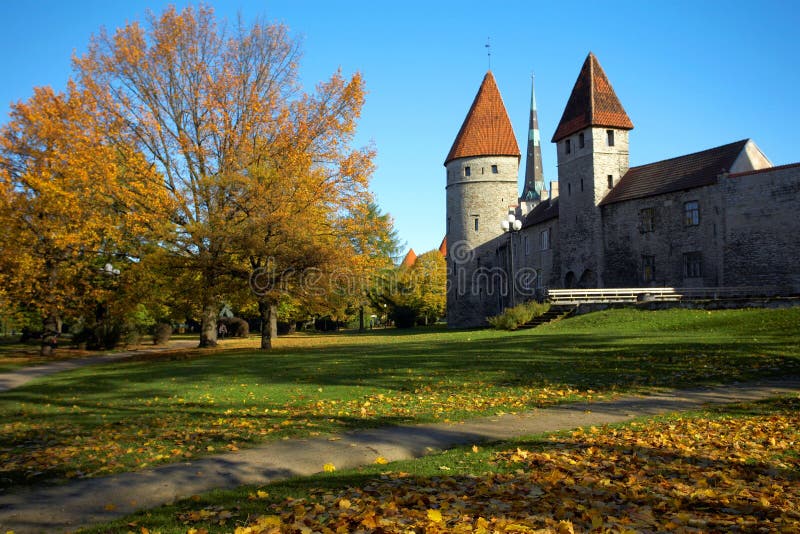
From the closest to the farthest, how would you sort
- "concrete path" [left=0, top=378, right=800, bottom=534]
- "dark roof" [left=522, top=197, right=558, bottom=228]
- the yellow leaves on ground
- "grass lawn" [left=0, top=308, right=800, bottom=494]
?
the yellow leaves on ground < "concrete path" [left=0, top=378, right=800, bottom=534] < "grass lawn" [left=0, top=308, right=800, bottom=494] < "dark roof" [left=522, top=197, right=558, bottom=228]

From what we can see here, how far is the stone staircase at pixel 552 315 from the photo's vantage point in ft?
108

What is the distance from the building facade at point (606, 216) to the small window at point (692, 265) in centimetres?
6

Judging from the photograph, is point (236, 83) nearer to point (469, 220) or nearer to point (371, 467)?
point (371, 467)

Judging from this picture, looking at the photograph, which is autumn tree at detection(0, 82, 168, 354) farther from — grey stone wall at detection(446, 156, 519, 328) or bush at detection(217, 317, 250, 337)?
grey stone wall at detection(446, 156, 519, 328)

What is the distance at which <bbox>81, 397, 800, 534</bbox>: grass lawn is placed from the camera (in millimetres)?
4422

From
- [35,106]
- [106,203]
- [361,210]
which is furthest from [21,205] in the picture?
[361,210]

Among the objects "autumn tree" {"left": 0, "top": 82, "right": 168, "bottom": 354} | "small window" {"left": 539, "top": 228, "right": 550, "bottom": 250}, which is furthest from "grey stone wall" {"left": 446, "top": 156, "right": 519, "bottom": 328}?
"autumn tree" {"left": 0, "top": 82, "right": 168, "bottom": 354}

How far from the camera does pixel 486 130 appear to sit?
2119 inches

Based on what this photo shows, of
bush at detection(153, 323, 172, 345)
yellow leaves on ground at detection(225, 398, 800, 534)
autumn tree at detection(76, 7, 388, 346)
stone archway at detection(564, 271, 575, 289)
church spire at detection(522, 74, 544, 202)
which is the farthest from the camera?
church spire at detection(522, 74, 544, 202)

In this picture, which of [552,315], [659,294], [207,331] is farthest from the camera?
[659,294]

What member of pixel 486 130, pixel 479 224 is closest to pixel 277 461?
pixel 479 224

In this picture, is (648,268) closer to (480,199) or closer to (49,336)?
(480,199)

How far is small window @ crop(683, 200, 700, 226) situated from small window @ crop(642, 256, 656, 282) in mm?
3120

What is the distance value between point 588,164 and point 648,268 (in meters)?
8.36
